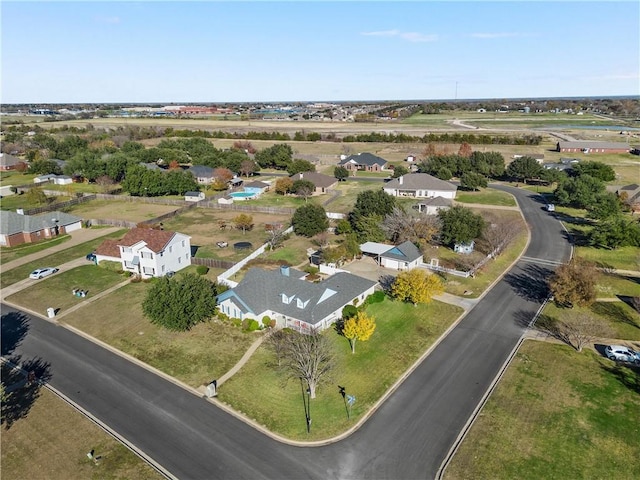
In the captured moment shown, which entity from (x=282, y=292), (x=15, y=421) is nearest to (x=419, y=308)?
(x=282, y=292)

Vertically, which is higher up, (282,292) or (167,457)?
(282,292)

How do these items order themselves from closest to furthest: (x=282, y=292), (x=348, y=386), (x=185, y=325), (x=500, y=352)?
(x=348, y=386), (x=500, y=352), (x=185, y=325), (x=282, y=292)

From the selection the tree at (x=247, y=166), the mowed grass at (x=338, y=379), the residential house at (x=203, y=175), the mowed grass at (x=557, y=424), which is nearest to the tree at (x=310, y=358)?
the mowed grass at (x=338, y=379)

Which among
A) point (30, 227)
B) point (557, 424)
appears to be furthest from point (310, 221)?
Result: point (30, 227)

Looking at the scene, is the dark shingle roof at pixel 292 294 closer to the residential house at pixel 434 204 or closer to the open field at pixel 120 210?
the residential house at pixel 434 204

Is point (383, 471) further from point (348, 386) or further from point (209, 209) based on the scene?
point (209, 209)

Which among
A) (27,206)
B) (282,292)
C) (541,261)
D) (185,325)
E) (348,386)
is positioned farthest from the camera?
(27,206)

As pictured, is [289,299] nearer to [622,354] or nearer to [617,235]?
[622,354]

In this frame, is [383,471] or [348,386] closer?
[383,471]
